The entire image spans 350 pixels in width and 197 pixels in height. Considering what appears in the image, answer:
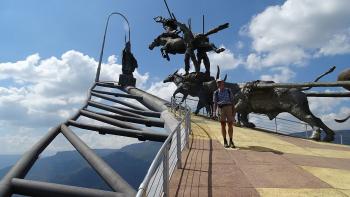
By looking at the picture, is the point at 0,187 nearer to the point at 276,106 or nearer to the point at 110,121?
the point at 110,121

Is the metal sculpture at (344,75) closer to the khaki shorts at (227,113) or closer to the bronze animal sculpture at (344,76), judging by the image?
the bronze animal sculpture at (344,76)

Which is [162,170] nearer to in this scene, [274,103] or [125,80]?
[274,103]

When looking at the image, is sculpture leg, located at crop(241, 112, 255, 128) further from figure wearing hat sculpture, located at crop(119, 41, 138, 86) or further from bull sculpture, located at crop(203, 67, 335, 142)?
figure wearing hat sculpture, located at crop(119, 41, 138, 86)

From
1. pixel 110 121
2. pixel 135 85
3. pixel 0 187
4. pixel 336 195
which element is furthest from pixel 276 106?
pixel 135 85

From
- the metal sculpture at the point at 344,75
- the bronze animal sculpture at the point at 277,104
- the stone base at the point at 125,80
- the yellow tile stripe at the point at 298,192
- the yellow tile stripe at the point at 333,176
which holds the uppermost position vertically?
the stone base at the point at 125,80

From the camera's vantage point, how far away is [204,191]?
6496mm

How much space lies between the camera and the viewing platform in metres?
6.71

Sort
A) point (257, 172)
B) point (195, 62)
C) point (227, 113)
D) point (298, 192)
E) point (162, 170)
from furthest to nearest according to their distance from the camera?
point (195, 62), point (227, 113), point (257, 172), point (298, 192), point (162, 170)

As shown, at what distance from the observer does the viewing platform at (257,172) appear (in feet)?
22.0

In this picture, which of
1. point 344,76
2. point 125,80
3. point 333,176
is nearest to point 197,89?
point 125,80

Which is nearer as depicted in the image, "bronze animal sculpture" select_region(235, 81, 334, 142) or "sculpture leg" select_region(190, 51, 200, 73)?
"bronze animal sculpture" select_region(235, 81, 334, 142)

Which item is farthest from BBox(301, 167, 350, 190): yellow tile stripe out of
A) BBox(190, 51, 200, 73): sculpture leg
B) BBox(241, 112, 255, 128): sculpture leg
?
BBox(190, 51, 200, 73): sculpture leg

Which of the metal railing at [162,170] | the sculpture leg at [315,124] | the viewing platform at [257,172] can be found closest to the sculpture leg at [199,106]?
the sculpture leg at [315,124]

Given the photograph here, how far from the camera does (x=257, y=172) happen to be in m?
8.09
